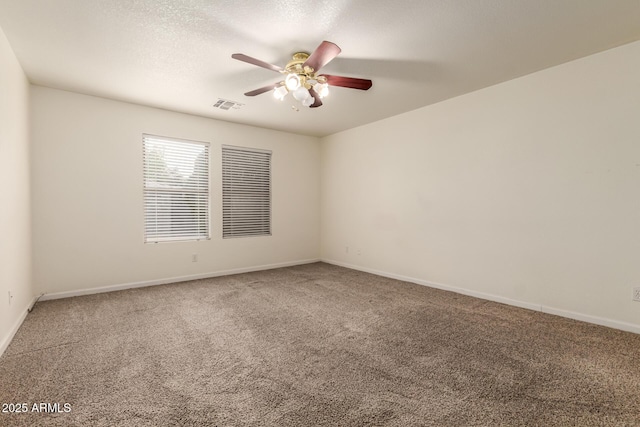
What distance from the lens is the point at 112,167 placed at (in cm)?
373

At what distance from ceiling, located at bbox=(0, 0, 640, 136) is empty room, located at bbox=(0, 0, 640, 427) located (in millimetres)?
23

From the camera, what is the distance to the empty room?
176 centimetres

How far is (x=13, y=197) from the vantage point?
2.59 meters

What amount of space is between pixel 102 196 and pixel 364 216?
3.78 m

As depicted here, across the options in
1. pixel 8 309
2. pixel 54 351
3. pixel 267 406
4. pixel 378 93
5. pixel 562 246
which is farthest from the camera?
pixel 378 93

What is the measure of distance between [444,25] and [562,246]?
2.39 metres

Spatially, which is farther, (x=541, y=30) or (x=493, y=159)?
(x=493, y=159)

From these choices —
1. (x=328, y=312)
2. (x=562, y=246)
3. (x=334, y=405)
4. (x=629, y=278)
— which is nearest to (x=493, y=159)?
(x=562, y=246)

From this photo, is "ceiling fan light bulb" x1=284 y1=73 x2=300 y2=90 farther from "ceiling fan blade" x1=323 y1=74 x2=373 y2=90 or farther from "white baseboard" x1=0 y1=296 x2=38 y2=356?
"white baseboard" x1=0 y1=296 x2=38 y2=356

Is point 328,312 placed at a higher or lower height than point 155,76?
lower

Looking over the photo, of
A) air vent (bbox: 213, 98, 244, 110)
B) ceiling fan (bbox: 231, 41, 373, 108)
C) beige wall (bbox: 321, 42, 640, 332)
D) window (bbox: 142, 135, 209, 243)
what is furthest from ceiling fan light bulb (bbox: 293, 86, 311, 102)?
window (bbox: 142, 135, 209, 243)

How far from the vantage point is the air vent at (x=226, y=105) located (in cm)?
377

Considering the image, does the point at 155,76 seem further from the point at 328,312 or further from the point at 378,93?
the point at 328,312

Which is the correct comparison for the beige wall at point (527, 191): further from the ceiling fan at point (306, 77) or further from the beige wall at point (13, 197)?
the beige wall at point (13, 197)
